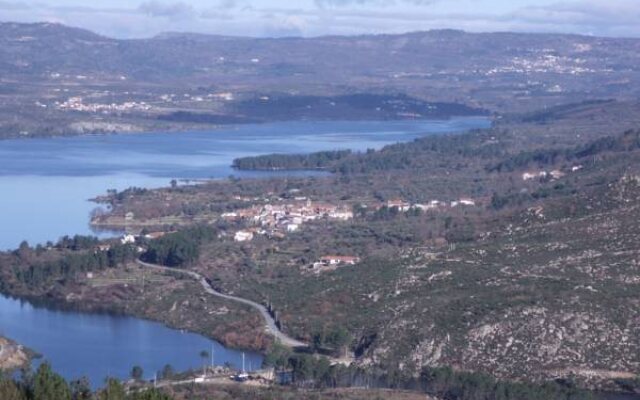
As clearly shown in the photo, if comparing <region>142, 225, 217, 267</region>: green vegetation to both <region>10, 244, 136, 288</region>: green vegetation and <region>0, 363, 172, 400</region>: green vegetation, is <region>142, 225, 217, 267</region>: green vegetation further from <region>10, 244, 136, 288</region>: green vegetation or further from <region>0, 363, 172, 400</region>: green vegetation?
<region>0, 363, 172, 400</region>: green vegetation

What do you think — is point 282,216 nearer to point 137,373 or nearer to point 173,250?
point 173,250

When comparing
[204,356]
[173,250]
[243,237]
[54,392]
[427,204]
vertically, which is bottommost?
[427,204]

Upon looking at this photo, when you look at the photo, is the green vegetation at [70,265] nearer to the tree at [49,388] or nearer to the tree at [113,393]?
the tree at [49,388]

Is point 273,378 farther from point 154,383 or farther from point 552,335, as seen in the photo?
point 552,335

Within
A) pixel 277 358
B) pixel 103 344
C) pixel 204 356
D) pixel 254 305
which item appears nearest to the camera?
pixel 277 358

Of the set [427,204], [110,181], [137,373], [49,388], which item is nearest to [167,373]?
[137,373]

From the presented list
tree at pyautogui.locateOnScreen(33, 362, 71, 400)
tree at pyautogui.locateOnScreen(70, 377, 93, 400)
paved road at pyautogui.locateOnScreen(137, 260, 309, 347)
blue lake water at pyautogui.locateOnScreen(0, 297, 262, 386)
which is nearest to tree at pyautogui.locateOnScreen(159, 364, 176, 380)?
blue lake water at pyautogui.locateOnScreen(0, 297, 262, 386)
